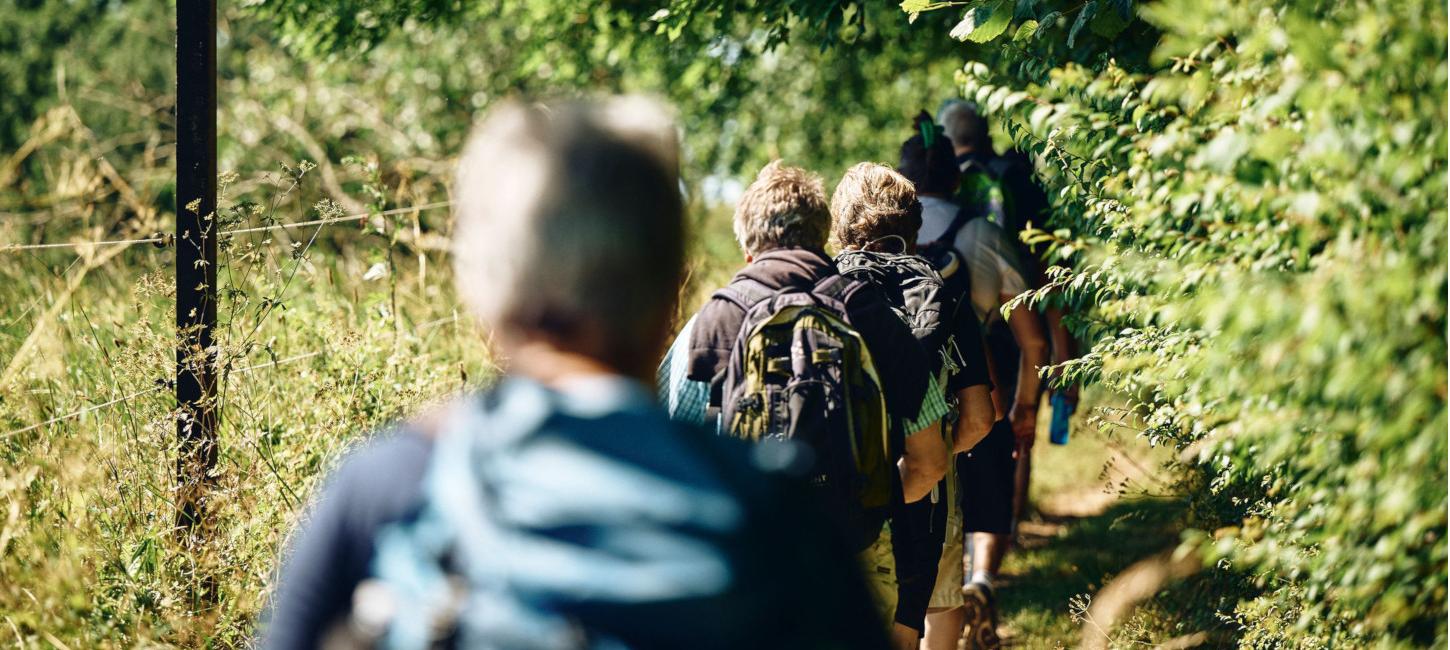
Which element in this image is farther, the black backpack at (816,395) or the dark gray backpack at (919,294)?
the dark gray backpack at (919,294)

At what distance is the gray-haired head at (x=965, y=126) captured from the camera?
16.6 ft

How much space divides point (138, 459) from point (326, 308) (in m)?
1.34

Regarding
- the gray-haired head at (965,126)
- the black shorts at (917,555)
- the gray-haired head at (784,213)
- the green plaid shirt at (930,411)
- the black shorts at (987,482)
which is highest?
A: the gray-haired head at (784,213)

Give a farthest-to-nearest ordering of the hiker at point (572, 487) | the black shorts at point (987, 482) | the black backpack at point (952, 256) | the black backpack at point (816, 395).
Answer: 1. the black shorts at point (987, 482)
2. the black backpack at point (952, 256)
3. the black backpack at point (816, 395)
4. the hiker at point (572, 487)

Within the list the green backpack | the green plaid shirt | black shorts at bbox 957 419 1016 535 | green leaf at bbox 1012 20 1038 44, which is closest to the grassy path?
black shorts at bbox 957 419 1016 535

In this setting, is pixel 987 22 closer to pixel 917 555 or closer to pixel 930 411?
pixel 930 411

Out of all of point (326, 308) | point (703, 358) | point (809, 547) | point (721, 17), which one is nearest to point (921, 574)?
point (703, 358)

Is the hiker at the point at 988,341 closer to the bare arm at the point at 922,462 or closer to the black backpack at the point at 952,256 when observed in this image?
the black backpack at the point at 952,256

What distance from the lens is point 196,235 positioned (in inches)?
141

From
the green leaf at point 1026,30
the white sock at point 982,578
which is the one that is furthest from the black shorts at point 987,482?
the green leaf at point 1026,30

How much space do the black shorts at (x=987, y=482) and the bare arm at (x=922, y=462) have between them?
4.47ft

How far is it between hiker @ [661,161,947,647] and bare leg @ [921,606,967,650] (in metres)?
0.92

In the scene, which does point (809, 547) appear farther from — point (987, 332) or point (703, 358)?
point (987, 332)

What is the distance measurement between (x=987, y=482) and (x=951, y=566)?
847mm
